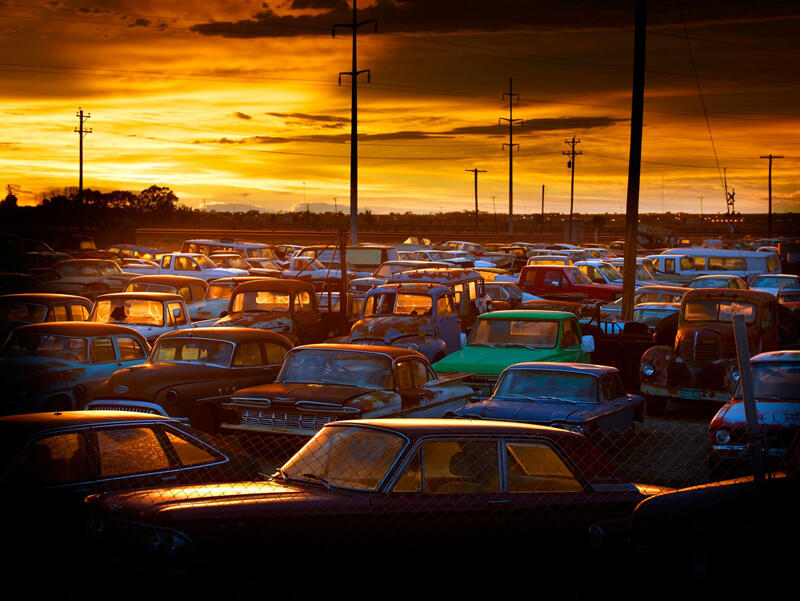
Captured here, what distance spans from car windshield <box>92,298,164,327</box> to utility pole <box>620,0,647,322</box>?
10442 mm

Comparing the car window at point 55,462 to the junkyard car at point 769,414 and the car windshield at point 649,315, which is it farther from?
the car windshield at point 649,315

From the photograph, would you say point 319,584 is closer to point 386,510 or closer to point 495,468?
point 386,510

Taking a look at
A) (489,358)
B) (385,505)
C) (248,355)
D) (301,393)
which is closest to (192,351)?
(248,355)

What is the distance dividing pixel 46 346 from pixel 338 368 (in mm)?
4523

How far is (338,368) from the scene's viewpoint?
1280 cm

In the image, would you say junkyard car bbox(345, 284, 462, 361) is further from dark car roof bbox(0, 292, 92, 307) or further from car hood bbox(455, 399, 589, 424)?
car hood bbox(455, 399, 589, 424)

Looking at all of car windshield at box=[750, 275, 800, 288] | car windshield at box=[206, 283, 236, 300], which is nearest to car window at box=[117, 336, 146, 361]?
car windshield at box=[206, 283, 236, 300]

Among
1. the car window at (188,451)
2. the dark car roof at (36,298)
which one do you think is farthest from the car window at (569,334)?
the car window at (188,451)

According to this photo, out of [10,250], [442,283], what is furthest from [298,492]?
[10,250]

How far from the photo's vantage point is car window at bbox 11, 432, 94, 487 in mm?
7141

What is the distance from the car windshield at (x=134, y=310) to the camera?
65.9ft

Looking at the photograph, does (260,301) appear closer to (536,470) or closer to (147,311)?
(147,311)

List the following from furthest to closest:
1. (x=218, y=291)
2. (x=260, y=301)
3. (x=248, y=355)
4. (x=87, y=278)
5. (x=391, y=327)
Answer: (x=87, y=278) < (x=218, y=291) < (x=260, y=301) < (x=391, y=327) < (x=248, y=355)

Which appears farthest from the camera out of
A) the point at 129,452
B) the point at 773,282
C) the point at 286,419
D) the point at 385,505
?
the point at 773,282
